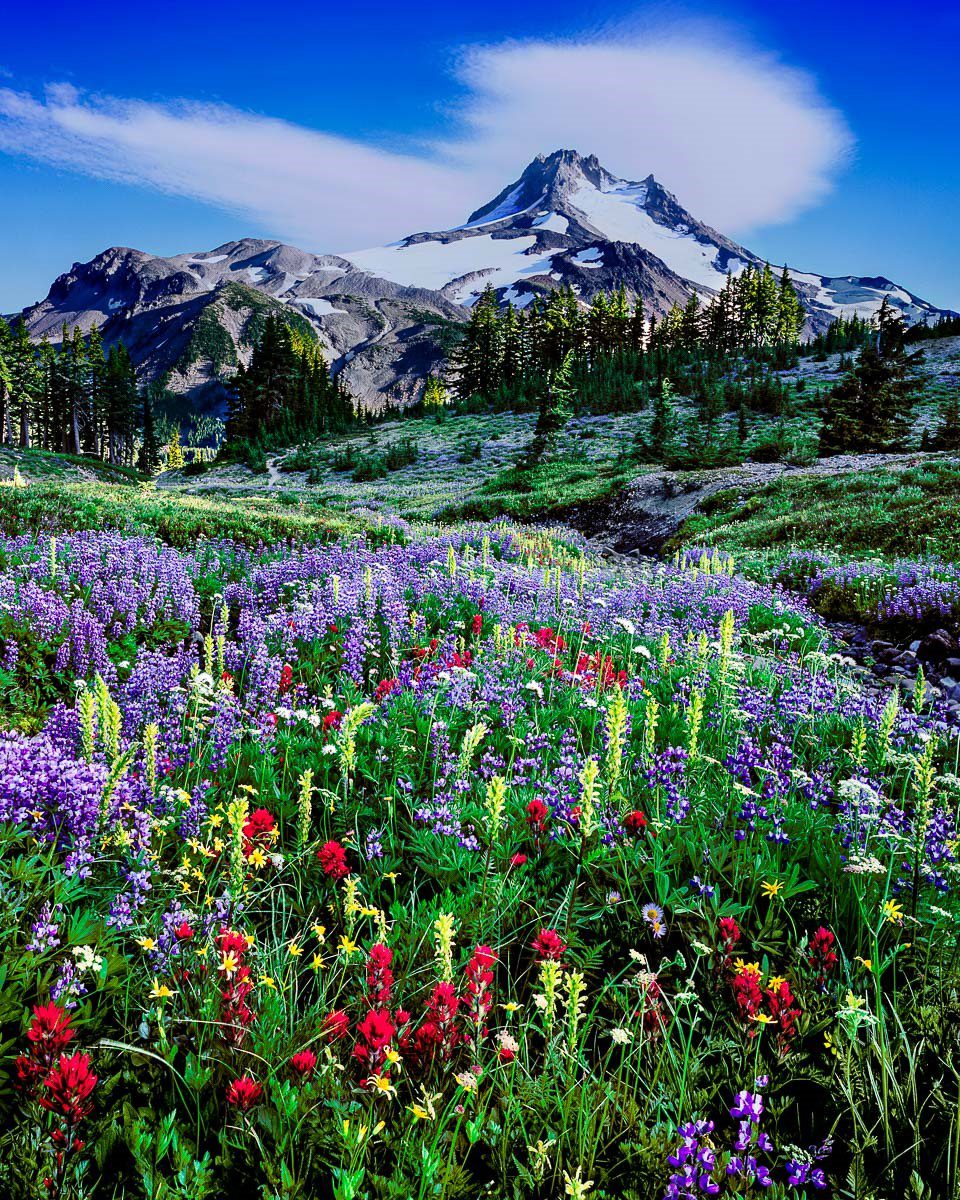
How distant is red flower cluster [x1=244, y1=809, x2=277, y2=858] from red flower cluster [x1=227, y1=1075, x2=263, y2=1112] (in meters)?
1.08

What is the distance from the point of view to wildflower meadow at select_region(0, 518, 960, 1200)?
175cm

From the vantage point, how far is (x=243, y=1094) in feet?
5.77

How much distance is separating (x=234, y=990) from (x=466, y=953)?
93 cm

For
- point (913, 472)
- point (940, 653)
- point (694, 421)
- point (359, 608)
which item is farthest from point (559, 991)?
point (694, 421)

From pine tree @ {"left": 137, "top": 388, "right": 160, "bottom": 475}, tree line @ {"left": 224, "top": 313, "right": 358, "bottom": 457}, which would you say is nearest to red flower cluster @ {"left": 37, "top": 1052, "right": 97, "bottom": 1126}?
tree line @ {"left": 224, "top": 313, "right": 358, "bottom": 457}

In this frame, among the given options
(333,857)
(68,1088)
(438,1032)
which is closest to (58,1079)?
(68,1088)

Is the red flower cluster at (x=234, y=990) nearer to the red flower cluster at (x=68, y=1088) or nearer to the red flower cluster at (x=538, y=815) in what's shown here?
the red flower cluster at (x=68, y=1088)

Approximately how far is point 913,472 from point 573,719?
884 inches

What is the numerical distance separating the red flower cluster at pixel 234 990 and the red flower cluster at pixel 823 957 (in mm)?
2063

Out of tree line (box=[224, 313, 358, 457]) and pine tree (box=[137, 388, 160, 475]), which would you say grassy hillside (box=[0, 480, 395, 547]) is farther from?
pine tree (box=[137, 388, 160, 475])

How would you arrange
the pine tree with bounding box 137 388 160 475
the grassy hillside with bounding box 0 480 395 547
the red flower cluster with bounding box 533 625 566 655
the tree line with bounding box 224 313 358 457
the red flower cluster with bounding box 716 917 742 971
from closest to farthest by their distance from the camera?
the red flower cluster with bounding box 716 917 742 971
the red flower cluster with bounding box 533 625 566 655
the grassy hillside with bounding box 0 480 395 547
the tree line with bounding box 224 313 358 457
the pine tree with bounding box 137 388 160 475

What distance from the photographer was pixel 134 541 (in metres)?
9.27

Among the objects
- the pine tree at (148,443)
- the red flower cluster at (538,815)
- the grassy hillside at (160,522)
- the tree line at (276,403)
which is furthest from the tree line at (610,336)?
the red flower cluster at (538,815)

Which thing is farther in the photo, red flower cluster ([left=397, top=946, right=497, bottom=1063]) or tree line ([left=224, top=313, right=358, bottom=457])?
tree line ([left=224, top=313, right=358, bottom=457])
